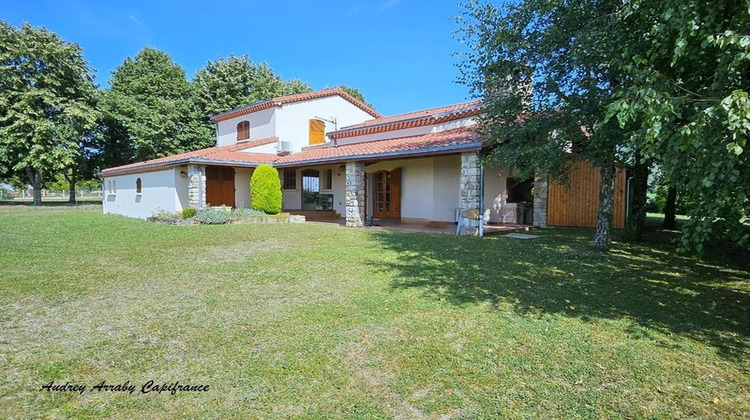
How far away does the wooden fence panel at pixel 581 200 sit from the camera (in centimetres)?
1270

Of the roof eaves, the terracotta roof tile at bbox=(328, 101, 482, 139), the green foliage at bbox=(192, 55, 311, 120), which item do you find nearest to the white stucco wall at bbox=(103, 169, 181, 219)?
the roof eaves

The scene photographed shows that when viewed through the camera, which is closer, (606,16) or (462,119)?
(606,16)

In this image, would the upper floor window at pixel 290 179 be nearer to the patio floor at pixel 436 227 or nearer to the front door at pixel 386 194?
the front door at pixel 386 194

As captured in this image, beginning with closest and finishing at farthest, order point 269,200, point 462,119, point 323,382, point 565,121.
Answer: point 323,382 < point 565,121 < point 462,119 < point 269,200

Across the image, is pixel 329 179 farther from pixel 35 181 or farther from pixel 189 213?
pixel 35 181

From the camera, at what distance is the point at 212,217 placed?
43.5ft

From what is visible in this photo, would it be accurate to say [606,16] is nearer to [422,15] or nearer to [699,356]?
[699,356]

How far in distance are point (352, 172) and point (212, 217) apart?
5.48 metres

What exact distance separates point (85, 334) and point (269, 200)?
A: 11.4 metres

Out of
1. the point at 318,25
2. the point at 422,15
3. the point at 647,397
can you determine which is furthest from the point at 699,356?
the point at 318,25

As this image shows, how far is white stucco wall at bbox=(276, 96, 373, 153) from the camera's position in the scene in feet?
59.7

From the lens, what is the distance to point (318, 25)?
46.7 feet

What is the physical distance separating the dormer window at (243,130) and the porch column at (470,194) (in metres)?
13.7

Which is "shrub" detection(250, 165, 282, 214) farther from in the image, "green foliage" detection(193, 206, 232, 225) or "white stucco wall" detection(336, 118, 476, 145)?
"white stucco wall" detection(336, 118, 476, 145)
